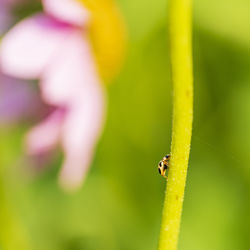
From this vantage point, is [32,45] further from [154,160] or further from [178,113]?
[178,113]

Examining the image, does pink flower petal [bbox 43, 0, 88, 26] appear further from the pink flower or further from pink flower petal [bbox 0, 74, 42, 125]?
pink flower petal [bbox 0, 74, 42, 125]

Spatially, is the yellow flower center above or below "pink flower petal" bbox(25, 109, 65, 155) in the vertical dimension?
above

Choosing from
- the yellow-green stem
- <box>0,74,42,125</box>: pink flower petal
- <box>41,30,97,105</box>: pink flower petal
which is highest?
<box>0,74,42,125</box>: pink flower petal

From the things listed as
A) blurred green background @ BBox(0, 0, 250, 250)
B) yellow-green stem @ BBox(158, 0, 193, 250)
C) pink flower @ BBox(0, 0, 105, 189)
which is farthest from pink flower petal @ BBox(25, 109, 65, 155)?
yellow-green stem @ BBox(158, 0, 193, 250)

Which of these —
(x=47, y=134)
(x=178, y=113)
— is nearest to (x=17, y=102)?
(x=47, y=134)

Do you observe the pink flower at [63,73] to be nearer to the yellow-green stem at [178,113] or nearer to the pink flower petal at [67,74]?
the pink flower petal at [67,74]

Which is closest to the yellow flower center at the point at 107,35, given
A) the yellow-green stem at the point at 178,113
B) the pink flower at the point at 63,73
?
the pink flower at the point at 63,73

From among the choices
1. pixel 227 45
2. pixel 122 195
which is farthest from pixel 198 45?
pixel 122 195
